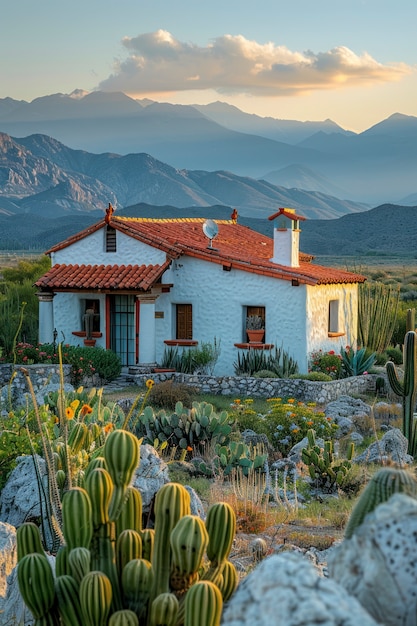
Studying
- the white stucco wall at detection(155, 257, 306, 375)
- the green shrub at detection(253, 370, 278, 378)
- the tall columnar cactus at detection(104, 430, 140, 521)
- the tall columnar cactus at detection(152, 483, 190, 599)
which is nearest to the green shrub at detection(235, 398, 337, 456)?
the green shrub at detection(253, 370, 278, 378)

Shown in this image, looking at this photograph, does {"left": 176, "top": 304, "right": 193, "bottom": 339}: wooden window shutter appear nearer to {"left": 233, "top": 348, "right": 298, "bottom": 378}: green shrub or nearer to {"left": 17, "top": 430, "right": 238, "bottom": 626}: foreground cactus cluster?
{"left": 233, "top": 348, "right": 298, "bottom": 378}: green shrub

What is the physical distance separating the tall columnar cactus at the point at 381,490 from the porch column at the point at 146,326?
2109cm

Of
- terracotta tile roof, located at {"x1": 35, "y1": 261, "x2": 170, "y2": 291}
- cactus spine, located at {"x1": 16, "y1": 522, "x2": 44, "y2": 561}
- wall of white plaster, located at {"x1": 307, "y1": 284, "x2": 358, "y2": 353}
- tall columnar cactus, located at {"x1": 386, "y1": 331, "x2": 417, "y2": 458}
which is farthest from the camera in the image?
terracotta tile roof, located at {"x1": 35, "y1": 261, "x2": 170, "y2": 291}

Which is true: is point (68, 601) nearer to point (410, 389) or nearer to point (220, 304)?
point (410, 389)

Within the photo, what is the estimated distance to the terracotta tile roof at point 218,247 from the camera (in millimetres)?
23500

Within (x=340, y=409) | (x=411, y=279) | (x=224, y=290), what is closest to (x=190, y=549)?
(x=340, y=409)

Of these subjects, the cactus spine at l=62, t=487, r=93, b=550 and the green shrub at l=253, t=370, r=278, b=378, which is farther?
the green shrub at l=253, t=370, r=278, b=378

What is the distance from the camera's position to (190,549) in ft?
12.3

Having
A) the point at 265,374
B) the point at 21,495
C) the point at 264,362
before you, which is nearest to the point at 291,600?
the point at 21,495

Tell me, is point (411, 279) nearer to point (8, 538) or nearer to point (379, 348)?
point (379, 348)

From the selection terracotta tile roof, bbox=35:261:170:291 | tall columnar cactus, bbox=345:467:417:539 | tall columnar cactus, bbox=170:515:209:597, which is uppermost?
terracotta tile roof, bbox=35:261:170:291

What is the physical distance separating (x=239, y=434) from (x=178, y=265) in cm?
1084

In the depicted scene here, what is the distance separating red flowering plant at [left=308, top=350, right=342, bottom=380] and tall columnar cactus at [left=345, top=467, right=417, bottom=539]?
20295mm

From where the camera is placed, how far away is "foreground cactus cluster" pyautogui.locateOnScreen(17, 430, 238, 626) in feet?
12.7
